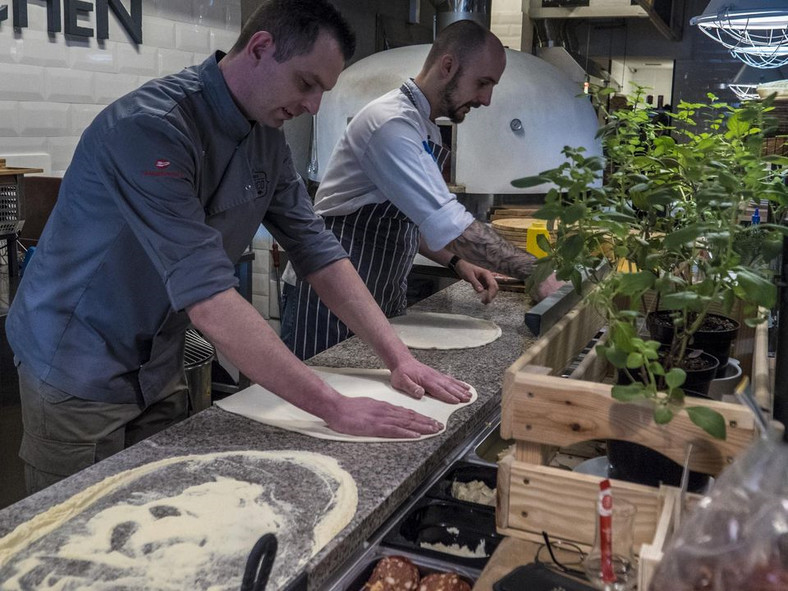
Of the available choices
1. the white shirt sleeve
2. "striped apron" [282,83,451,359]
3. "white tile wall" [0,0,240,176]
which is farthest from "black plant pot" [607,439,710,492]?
"white tile wall" [0,0,240,176]

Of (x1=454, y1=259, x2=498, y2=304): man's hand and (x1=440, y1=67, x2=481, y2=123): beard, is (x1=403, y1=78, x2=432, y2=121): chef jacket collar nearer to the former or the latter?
(x1=440, y1=67, x2=481, y2=123): beard

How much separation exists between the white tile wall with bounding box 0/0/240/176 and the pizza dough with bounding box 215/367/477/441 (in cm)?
234

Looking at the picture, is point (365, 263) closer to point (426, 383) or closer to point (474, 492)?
point (426, 383)

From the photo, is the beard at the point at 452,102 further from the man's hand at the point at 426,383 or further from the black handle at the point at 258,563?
the black handle at the point at 258,563

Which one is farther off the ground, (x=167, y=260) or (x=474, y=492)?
(x=167, y=260)

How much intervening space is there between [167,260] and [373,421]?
478 millimetres

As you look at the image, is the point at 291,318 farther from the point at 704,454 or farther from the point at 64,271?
the point at 704,454

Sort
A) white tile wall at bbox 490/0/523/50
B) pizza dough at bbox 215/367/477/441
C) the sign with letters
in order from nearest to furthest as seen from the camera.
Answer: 1. pizza dough at bbox 215/367/477/441
2. the sign with letters
3. white tile wall at bbox 490/0/523/50

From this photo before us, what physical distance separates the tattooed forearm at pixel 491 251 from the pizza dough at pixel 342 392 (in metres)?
0.65

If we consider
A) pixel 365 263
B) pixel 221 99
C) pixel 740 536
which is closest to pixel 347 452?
pixel 221 99

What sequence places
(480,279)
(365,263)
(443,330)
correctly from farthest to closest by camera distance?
(480,279)
(365,263)
(443,330)

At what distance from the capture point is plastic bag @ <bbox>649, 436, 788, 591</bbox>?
1.99 ft

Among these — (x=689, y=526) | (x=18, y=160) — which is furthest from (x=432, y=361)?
(x=18, y=160)

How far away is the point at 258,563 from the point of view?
0.89 m
